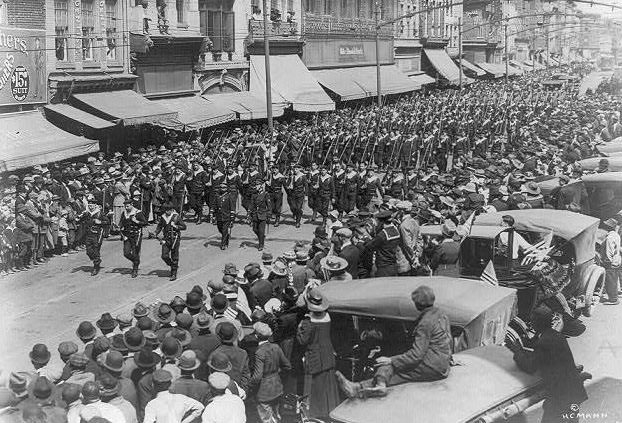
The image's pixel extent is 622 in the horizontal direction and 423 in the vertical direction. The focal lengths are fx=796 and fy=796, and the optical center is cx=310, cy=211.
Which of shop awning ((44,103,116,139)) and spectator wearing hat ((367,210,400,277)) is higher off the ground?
shop awning ((44,103,116,139))

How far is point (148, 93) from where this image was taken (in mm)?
28312

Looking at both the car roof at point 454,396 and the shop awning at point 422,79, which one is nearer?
the car roof at point 454,396

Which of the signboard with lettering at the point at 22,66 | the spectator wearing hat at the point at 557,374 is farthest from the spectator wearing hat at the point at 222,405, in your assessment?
the signboard with lettering at the point at 22,66

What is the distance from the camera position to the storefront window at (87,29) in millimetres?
24856

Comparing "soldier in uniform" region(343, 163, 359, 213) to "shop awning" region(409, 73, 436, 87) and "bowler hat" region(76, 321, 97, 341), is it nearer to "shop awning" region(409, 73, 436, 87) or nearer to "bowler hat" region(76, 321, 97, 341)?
"bowler hat" region(76, 321, 97, 341)

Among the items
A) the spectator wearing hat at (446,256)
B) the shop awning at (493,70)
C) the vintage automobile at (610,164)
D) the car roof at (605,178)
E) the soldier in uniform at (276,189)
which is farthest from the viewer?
the shop awning at (493,70)

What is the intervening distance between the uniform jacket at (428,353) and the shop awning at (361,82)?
3293 centimetres

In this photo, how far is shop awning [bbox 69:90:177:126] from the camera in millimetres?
24344

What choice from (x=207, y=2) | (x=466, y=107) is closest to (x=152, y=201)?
(x=207, y=2)

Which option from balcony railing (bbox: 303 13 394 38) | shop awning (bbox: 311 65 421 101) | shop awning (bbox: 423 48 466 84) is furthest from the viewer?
shop awning (bbox: 423 48 466 84)

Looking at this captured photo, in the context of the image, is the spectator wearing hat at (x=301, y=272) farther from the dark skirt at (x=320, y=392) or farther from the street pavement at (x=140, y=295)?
the street pavement at (x=140, y=295)

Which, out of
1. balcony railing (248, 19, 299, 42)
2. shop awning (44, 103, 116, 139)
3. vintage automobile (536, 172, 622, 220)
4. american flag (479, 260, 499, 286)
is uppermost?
balcony railing (248, 19, 299, 42)

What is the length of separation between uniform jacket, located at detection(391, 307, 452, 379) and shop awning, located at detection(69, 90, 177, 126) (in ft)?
60.8

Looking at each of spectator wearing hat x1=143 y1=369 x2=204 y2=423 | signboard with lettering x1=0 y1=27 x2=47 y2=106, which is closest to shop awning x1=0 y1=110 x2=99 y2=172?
signboard with lettering x1=0 y1=27 x2=47 y2=106
